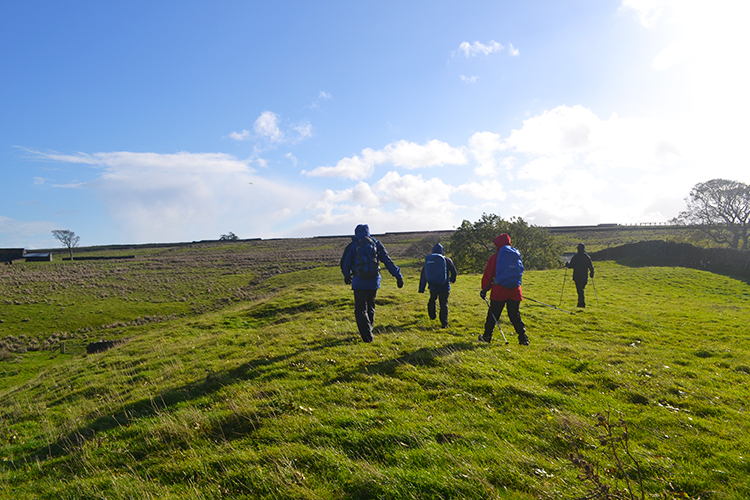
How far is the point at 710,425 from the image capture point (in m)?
5.65

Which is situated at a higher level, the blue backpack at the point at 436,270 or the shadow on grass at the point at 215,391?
the blue backpack at the point at 436,270

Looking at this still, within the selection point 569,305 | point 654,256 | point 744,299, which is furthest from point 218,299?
point 654,256

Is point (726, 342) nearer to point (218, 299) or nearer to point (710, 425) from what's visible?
point (710, 425)

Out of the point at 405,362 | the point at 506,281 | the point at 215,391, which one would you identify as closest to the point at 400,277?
the point at 405,362

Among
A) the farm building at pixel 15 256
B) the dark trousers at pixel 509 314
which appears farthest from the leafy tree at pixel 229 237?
the dark trousers at pixel 509 314

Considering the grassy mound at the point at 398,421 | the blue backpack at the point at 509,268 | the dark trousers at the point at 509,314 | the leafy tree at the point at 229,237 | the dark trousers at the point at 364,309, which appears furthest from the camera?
the leafy tree at the point at 229,237

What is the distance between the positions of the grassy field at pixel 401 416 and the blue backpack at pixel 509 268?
198 centimetres

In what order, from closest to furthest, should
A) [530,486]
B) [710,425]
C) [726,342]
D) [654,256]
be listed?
1. [530,486]
2. [710,425]
3. [726,342]
4. [654,256]

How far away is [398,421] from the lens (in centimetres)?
575

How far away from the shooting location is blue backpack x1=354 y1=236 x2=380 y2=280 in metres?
9.97

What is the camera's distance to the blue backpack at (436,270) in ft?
40.7

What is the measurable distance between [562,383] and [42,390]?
18.6 meters

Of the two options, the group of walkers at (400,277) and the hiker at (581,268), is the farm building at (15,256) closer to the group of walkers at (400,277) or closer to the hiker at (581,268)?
the group of walkers at (400,277)

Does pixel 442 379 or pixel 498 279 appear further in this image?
pixel 498 279
